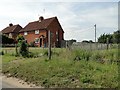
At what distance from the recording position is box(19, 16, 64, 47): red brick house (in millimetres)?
54188

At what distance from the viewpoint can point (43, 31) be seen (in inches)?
2153

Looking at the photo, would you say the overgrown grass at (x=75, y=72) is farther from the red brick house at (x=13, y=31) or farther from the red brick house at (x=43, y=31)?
the red brick house at (x=13, y=31)

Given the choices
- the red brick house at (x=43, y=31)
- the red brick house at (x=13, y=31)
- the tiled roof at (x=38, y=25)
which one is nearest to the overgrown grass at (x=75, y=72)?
the red brick house at (x=43, y=31)

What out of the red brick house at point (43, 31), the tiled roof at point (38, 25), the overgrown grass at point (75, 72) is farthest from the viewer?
the tiled roof at point (38, 25)

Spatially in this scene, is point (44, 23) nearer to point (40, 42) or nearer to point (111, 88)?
point (40, 42)

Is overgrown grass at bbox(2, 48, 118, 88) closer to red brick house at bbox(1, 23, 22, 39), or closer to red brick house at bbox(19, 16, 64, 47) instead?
red brick house at bbox(19, 16, 64, 47)

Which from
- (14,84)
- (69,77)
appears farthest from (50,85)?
(14,84)

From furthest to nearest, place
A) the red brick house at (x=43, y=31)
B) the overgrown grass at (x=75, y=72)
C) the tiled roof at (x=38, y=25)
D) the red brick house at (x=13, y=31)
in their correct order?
the red brick house at (x=13, y=31) < the tiled roof at (x=38, y=25) < the red brick house at (x=43, y=31) < the overgrown grass at (x=75, y=72)

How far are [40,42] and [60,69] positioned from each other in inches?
1735

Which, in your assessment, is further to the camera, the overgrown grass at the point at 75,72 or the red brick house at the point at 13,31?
the red brick house at the point at 13,31

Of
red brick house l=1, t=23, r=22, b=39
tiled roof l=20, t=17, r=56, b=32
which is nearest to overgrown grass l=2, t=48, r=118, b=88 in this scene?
tiled roof l=20, t=17, r=56, b=32

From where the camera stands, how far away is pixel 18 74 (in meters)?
12.0

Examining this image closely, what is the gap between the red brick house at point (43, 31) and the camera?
5419 cm

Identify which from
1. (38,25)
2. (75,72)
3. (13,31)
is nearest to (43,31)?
(38,25)
